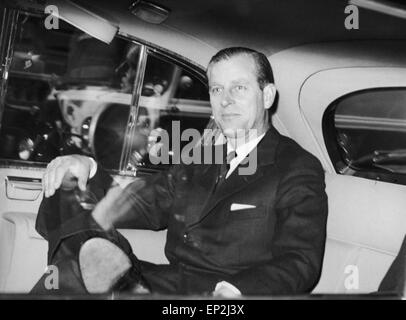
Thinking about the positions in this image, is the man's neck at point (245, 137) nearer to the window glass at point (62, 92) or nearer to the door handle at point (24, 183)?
the window glass at point (62, 92)

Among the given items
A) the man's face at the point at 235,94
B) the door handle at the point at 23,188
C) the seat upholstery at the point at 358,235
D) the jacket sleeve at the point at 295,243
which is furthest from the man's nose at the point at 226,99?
the door handle at the point at 23,188

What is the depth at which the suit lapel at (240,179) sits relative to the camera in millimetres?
2248

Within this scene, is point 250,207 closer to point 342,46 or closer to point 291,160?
point 291,160

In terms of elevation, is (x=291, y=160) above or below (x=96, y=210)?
above

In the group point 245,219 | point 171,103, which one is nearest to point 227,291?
point 245,219

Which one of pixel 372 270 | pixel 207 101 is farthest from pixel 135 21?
pixel 372 270

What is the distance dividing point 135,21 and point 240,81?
50 cm

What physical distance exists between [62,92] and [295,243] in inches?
45.3

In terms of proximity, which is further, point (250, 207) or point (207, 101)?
point (207, 101)

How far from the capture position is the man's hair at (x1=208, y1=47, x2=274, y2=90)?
7.52ft

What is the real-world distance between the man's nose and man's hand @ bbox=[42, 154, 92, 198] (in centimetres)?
59

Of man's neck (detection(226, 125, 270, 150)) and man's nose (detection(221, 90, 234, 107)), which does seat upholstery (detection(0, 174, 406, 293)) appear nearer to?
man's neck (detection(226, 125, 270, 150))

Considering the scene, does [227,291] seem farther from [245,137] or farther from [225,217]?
[245,137]

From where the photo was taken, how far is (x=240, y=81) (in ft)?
7.48
